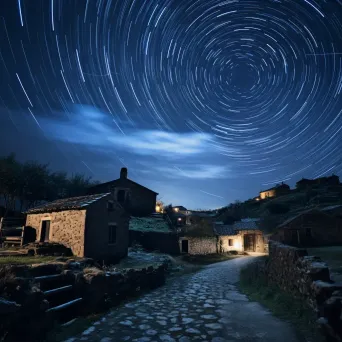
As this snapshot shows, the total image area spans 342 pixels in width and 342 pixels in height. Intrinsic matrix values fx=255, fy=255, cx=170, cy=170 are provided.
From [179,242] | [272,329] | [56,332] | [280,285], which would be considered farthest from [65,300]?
[179,242]

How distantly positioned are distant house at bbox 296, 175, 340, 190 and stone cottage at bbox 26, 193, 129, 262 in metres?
72.2

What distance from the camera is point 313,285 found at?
6438 mm

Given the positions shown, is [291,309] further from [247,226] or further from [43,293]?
[247,226]

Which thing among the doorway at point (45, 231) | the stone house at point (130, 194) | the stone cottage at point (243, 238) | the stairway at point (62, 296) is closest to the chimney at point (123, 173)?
the stone house at point (130, 194)

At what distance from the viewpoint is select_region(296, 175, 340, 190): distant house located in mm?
76875

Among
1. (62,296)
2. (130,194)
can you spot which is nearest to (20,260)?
(62,296)

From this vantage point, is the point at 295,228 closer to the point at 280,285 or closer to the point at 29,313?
the point at 280,285

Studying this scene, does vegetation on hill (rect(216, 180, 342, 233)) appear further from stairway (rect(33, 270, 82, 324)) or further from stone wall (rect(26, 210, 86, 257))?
stairway (rect(33, 270, 82, 324))

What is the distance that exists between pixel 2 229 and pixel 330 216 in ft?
128

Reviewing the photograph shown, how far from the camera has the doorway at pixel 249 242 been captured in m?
43.1

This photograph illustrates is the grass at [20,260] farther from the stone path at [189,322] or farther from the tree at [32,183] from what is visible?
the tree at [32,183]

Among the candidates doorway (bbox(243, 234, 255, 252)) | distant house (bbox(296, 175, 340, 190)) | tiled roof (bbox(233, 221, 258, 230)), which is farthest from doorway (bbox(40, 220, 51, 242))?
distant house (bbox(296, 175, 340, 190))

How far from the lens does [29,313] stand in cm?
588

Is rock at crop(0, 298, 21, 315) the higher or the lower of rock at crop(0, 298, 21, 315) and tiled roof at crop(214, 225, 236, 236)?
the lower
